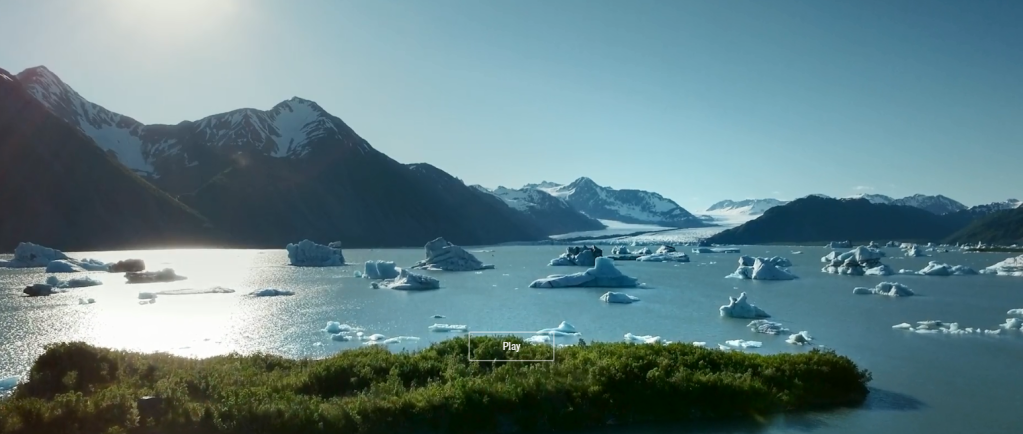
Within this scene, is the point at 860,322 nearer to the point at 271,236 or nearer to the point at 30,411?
the point at 30,411

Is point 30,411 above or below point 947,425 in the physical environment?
above

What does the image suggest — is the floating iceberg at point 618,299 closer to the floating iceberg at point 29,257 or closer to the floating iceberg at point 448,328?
the floating iceberg at point 448,328

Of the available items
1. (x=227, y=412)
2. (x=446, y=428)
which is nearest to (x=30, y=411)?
(x=227, y=412)

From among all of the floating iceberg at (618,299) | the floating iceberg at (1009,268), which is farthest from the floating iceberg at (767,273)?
the floating iceberg at (618,299)

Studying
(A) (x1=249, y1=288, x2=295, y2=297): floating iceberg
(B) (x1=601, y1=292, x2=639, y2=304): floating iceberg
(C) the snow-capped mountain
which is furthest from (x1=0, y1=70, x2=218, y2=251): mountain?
(B) (x1=601, y1=292, x2=639, y2=304): floating iceberg

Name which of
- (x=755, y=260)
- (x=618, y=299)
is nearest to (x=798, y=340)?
(x=618, y=299)

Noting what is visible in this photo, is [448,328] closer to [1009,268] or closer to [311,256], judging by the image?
[311,256]

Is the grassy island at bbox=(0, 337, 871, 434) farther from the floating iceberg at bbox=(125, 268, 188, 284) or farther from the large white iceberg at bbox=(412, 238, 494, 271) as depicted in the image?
the large white iceberg at bbox=(412, 238, 494, 271)

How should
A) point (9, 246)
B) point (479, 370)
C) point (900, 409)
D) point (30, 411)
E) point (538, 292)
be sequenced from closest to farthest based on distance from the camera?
point (30, 411) → point (900, 409) → point (479, 370) → point (538, 292) → point (9, 246)
